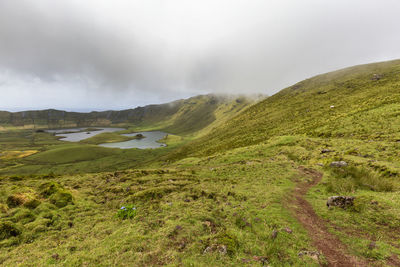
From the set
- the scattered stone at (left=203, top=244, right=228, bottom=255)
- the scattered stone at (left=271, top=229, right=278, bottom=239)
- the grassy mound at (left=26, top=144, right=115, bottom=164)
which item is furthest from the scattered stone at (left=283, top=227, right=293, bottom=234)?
the grassy mound at (left=26, top=144, right=115, bottom=164)

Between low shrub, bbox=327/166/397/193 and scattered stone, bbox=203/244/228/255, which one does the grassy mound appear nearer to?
scattered stone, bbox=203/244/228/255

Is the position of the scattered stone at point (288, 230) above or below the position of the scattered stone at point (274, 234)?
below

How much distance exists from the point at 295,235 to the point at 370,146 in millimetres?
31083

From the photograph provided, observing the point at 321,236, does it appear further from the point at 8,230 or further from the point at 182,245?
the point at 8,230

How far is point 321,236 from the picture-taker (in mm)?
10102

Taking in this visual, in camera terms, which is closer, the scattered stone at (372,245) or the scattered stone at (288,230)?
the scattered stone at (372,245)

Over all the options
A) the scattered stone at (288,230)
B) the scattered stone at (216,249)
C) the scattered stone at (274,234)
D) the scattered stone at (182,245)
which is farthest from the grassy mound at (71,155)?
the scattered stone at (288,230)

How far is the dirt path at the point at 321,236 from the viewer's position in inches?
316

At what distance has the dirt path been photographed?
8.04m

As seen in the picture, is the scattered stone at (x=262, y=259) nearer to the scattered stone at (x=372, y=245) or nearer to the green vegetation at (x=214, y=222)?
the green vegetation at (x=214, y=222)

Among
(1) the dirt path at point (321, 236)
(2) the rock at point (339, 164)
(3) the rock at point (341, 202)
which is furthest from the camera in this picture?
(2) the rock at point (339, 164)

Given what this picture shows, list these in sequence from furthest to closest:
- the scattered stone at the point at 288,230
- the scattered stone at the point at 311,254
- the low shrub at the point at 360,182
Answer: the low shrub at the point at 360,182 → the scattered stone at the point at 288,230 → the scattered stone at the point at 311,254

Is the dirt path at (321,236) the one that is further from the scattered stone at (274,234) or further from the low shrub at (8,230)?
the low shrub at (8,230)

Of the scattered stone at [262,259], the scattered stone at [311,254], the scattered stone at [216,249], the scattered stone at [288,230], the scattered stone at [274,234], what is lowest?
the scattered stone at [288,230]
